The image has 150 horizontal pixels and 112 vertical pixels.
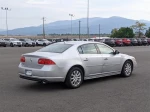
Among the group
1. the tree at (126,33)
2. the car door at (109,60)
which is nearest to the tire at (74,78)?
the car door at (109,60)

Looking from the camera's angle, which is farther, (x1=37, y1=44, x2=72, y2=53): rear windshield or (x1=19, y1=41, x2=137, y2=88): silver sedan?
(x1=37, y1=44, x2=72, y2=53): rear windshield

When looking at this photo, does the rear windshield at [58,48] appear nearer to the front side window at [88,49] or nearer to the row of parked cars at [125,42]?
the front side window at [88,49]

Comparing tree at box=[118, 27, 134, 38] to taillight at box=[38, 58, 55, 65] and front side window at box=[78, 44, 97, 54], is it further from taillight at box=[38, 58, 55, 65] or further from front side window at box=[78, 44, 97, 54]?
taillight at box=[38, 58, 55, 65]

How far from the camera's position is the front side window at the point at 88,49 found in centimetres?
888

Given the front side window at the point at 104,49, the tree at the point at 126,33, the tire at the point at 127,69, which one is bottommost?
the tire at the point at 127,69

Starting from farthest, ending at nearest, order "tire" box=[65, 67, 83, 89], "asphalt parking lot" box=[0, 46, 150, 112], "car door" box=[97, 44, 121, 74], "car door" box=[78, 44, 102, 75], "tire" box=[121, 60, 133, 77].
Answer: "tire" box=[121, 60, 133, 77] → "car door" box=[97, 44, 121, 74] → "car door" box=[78, 44, 102, 75] → "tire" box=[65, 67, 83, 89] → "asphalt parking lot" box=[0, 46, 150, 112]

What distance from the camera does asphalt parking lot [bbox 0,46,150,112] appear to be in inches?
240

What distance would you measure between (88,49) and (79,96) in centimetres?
230

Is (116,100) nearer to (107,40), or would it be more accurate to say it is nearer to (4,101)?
(4,101)

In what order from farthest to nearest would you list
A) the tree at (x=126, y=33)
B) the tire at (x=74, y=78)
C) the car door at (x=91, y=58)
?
the tree at (x=126, y=33) → the car door at (x=91, y=58) → the tire at (x=74, y=78)

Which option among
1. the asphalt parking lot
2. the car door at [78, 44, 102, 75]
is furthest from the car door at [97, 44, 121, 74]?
the asphalt parking lot

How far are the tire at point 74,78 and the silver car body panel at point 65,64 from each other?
0.14 m

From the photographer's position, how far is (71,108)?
6.06 m

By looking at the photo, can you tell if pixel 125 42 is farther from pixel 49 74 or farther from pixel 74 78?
pixel 49 74
